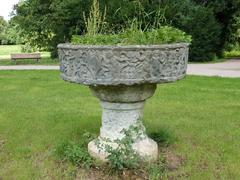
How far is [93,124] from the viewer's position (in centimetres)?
662

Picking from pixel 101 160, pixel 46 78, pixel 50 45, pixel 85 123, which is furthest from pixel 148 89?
pixel 50 45

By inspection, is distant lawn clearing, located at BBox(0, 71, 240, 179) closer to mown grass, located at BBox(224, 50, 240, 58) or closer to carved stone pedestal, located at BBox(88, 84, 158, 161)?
carved stone pedestal, located at BBox(88, 84, 158, 161)

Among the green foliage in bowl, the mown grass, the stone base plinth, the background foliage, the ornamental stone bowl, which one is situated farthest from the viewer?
the mown grass

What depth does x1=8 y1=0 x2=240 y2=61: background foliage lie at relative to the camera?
67.4 ft

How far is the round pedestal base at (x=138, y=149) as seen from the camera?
4859 millimetres

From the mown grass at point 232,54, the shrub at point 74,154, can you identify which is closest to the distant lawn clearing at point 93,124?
the shrub at point 74,154

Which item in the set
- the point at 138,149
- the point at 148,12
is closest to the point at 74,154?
the point at 138,149

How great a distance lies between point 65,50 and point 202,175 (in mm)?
2051

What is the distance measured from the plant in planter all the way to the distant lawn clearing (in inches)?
22.8

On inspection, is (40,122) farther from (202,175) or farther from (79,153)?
(202,175)

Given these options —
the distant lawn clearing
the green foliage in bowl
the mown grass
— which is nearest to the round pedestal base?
the distant lawn clearing

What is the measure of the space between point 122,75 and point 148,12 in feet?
52.4

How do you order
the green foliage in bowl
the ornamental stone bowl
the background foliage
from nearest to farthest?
the ornamental stone bowl < the green foliage in bowl < the background foliage

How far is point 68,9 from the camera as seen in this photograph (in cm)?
2134
